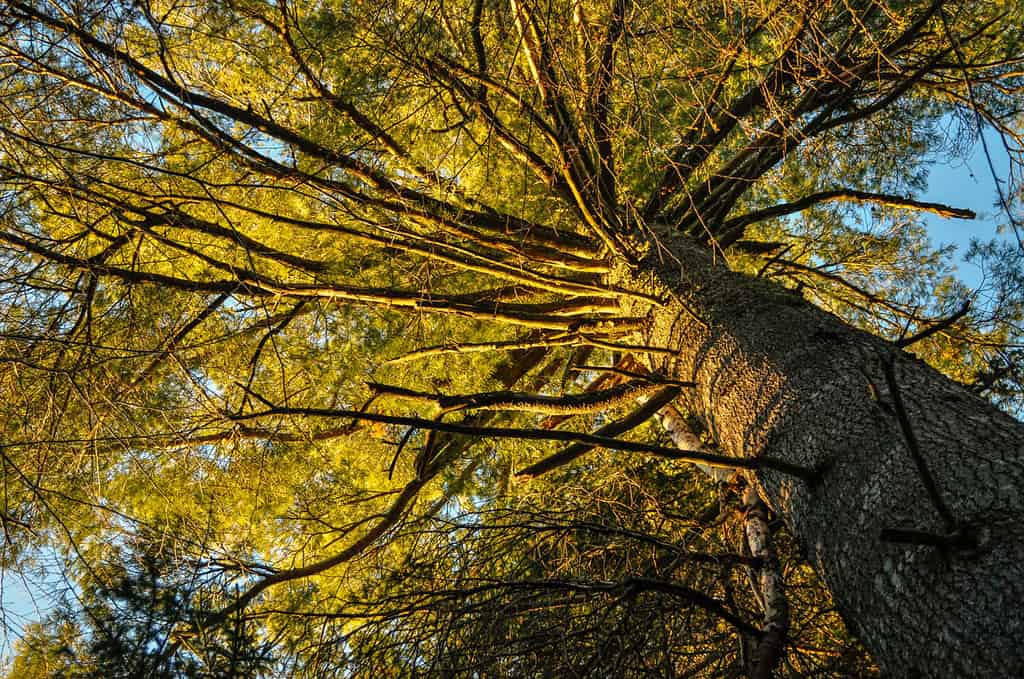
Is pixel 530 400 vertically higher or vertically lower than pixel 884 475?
higher

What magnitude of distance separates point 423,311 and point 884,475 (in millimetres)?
1951

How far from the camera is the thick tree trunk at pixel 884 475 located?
3.27ft

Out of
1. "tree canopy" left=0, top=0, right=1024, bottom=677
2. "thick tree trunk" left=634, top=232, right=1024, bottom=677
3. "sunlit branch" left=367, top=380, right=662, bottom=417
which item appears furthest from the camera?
"sunlit branch" left=367, top=380, right=662, bottom=417

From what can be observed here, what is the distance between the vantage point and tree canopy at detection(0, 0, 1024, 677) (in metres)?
1.63

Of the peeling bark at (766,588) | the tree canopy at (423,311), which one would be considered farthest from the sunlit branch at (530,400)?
the peeling bark at (766,588)

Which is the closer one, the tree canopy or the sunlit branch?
the tree canopy

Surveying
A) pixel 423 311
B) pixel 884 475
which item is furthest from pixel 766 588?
pixel 423 311

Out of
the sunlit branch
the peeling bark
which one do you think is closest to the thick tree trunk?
the peeling bark

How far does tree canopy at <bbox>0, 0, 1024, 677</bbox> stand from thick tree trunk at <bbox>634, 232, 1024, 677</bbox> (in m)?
0.13

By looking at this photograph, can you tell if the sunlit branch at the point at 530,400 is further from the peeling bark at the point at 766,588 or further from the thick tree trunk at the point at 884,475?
the peeling bark at the point at 766,588

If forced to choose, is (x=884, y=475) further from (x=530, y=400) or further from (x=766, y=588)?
(x=530, y=400)

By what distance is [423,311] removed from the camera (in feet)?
9.21

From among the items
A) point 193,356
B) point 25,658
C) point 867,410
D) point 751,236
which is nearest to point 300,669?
point 25,658

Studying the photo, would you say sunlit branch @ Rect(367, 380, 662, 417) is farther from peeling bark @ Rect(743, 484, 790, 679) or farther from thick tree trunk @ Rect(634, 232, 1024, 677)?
peeling bark @ Rect(743, 484, 790, 679)
